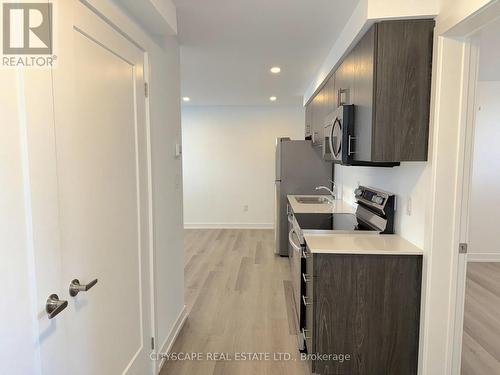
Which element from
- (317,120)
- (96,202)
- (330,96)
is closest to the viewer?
(96,202)

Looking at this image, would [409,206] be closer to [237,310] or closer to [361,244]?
[361,244]

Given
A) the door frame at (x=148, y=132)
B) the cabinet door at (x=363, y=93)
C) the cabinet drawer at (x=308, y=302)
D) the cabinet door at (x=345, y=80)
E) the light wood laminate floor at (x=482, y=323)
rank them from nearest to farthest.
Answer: the door frame at (x=148, y=132) → the cabinet door at (x=363, y=93) → the cabinet drawer at (x=308, y=302) → the light wood laminate floor at (x=482, y=323) → the cabinet door at (x=345, y=80)

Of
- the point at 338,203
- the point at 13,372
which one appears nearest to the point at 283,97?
the point at 338,203

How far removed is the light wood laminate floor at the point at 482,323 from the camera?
2.21 meters

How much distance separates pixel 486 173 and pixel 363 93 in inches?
124

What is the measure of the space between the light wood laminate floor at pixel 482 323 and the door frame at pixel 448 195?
0.53 metres

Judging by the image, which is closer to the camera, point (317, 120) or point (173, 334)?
point (173, 334)

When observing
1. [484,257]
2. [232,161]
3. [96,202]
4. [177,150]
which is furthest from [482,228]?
[96,202]

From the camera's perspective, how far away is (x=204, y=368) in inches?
87.7

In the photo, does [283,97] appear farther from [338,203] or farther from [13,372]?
[13,372]

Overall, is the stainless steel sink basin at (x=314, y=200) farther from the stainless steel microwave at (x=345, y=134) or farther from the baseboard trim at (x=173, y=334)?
the baseboard trim at (x=173, y=334)

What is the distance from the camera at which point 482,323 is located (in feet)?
8.91

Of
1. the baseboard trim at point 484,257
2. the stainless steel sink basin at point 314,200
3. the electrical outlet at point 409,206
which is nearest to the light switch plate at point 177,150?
the electrical outlet at point 409,206

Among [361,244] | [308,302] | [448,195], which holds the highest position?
[448,195]
